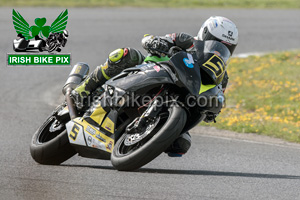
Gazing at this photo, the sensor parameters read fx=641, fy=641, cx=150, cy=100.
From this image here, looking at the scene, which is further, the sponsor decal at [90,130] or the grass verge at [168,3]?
the grass verge at [168,3]

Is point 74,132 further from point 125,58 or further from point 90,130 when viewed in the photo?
point 125,58

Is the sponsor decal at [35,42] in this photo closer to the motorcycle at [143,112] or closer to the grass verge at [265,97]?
the grass verge at [265,97]

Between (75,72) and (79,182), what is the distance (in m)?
2.10

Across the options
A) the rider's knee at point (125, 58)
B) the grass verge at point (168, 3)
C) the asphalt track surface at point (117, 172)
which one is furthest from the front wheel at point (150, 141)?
the grass verge at point (168, 3)

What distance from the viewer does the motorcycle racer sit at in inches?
239

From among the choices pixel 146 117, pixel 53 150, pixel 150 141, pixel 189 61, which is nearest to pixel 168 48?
pixel 189 61

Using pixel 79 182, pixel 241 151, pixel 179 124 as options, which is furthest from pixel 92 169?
Answer: pixel 241 151

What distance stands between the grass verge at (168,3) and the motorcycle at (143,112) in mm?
13821

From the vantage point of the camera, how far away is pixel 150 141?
545 centimetres

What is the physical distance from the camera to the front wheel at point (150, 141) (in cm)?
544

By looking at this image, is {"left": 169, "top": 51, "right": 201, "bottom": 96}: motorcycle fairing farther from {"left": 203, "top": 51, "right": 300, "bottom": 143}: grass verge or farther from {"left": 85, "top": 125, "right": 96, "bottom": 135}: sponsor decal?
{"left": 203, "top": 51, "right": 300, "bottom": 143}: grass verge

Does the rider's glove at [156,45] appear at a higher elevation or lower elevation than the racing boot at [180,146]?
higher

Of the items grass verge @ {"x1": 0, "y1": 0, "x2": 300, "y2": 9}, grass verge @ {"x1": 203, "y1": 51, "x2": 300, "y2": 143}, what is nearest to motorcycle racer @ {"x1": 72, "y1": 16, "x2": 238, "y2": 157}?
grass verge @ {"x1": 203, "y1": 51, "x2": 300, "y2": 143}

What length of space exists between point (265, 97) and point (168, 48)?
18.6 ft
